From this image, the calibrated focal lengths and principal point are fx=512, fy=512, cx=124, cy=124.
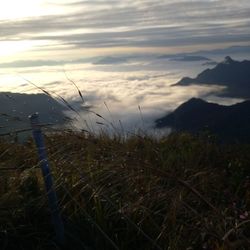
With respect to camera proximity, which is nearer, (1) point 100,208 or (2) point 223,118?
(1) point 100,208

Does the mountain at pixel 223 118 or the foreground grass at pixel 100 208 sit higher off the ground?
the foreground grass at pixel 100 208

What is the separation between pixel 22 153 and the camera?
6062 millimetres

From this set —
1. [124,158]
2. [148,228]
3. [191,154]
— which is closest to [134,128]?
[191,154]

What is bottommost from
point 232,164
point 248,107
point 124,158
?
point 248,107

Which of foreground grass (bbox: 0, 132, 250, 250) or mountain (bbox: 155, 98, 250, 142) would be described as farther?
mountain (bbox: 155, 98, 250, 142)

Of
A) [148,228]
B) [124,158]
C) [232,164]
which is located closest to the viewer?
[124,158]

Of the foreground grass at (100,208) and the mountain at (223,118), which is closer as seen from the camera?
the foreground grass at (100,208)

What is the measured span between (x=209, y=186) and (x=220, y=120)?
513 ft

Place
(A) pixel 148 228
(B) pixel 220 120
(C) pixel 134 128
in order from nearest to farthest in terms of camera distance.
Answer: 1. (A) pixel 148 228
2. (C) pixel 134 128
3. (B) pixel 220 120

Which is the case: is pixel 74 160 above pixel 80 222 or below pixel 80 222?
above

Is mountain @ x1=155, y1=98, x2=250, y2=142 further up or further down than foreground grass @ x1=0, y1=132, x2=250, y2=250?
further down

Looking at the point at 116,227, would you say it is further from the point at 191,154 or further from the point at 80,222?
the point at 191,154

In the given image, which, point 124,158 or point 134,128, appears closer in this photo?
point 124,158

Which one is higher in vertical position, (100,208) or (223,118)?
(100,208)
